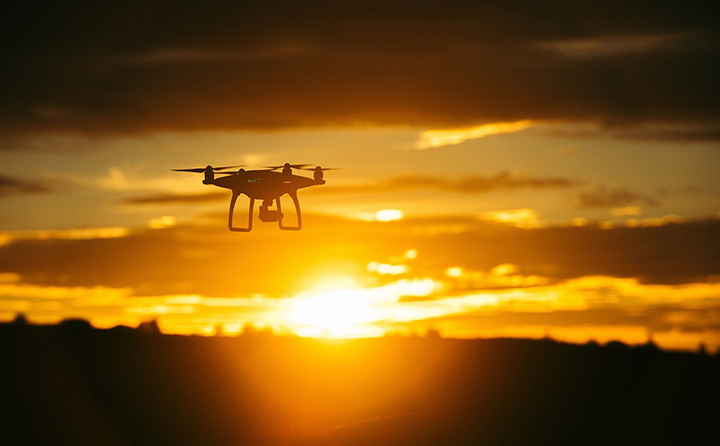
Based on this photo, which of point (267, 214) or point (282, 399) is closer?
point (267, 214)

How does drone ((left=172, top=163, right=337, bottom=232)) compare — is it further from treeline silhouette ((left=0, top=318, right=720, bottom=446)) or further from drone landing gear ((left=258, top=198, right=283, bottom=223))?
treeline silhouette ((left=0, top=318, right=720, bottom=446))

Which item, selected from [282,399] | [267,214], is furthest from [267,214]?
[282,399]

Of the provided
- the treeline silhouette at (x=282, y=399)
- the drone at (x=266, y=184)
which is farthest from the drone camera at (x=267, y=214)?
the treeline silhouette at (x=282, y=399)

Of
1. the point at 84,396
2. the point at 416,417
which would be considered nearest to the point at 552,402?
the point at 416,417

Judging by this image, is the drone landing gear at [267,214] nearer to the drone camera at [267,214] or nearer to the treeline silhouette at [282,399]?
the drone camera at [267,214]

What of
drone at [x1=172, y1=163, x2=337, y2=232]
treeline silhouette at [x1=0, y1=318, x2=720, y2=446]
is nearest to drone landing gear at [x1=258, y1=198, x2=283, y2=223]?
drone at [x1=172, y1=163, x2=337, y2=232]

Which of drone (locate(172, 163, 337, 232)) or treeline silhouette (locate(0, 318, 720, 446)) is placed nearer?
drone (locate(172, 163, 337, 232))

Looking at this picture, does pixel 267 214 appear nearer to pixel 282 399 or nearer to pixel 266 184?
pixel 266 184
